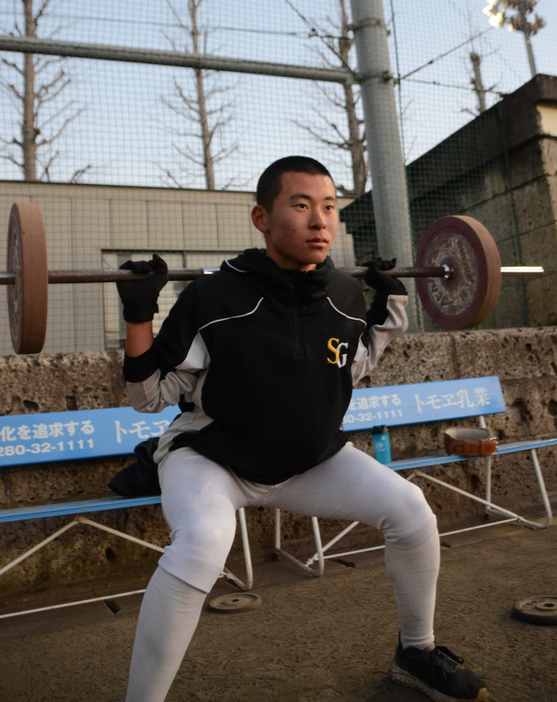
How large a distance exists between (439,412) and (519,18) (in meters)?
5.92

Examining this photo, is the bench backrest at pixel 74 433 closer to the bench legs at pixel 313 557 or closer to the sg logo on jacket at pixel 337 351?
the bench legs at pixel 313 557

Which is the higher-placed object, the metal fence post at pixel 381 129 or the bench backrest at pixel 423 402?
the metal fence post at pixel 381 129

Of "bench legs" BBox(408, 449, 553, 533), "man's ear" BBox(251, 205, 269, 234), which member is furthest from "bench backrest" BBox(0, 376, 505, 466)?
"man's ear" BBox(251, 205, 269, 234)

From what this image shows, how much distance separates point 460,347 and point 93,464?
2.55 metres

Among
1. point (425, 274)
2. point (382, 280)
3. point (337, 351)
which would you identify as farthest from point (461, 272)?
point (337, 351)

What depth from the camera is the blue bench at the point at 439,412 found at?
3.78 metres

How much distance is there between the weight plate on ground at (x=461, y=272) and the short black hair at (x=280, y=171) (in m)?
0.93

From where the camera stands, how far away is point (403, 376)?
4.20m

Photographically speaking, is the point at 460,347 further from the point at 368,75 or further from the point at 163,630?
the point at 163,630

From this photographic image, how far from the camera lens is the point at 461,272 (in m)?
2.70

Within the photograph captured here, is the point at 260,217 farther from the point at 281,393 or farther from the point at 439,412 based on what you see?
the point at 439,412

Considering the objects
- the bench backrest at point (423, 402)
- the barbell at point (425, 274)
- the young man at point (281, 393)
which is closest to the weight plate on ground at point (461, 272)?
the barbell at point (425, 274)

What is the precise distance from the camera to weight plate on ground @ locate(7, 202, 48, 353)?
199 centimetres

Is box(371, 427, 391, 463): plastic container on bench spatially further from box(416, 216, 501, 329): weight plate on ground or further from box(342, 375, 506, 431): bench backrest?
box(416, 216, 501, 329): weight plate on ground
